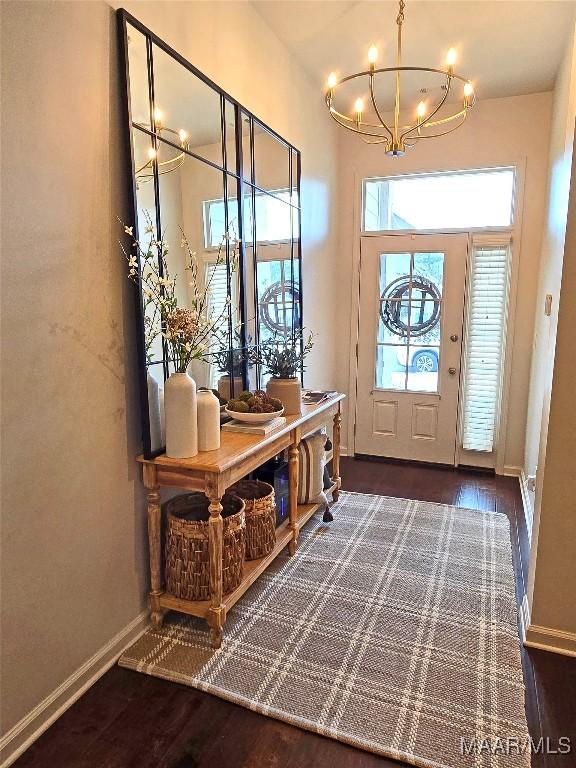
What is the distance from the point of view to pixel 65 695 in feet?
5.56

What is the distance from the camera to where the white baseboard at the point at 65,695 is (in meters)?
1.51

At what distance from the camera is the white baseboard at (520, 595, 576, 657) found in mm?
2006

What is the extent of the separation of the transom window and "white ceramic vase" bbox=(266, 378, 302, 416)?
2210mm

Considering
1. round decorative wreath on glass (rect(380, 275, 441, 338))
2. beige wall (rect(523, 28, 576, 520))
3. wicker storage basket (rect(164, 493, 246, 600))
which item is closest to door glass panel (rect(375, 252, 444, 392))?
round decorative wreath on glass (rect(380, 275, 441, 338))

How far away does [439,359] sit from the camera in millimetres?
4227

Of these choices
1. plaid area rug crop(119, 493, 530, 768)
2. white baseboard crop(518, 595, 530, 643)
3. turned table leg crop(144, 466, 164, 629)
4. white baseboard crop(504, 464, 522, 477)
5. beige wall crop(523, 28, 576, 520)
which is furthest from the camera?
white baseboard crop(504, 464, 522, 477)

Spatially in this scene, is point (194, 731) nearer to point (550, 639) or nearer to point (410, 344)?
point (550, 639)

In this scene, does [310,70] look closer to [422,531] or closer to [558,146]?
[558,146]

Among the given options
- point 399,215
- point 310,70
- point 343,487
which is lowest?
point 343,487

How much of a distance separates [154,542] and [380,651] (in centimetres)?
103

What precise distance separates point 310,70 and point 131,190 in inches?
91.7

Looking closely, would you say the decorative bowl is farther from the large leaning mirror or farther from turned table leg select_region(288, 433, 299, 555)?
turned table leg select_region(288, 433, 299, 555)

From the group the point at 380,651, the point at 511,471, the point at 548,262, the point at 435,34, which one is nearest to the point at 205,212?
the point at 435,34

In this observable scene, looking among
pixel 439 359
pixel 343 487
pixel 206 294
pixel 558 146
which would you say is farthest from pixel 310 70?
pixel 343 487
